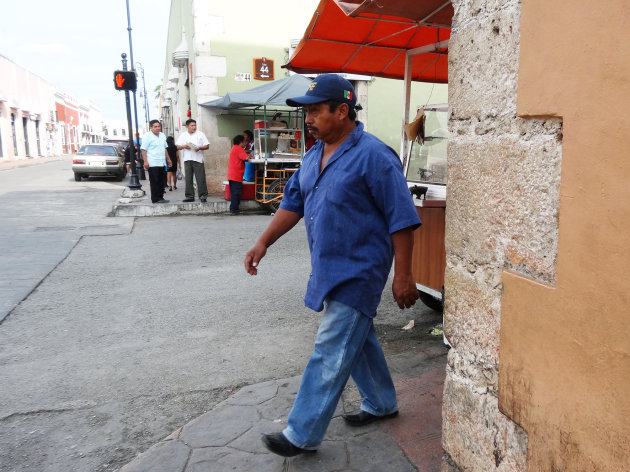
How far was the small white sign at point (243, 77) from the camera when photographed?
44.1 ft

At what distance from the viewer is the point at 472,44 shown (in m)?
1.80

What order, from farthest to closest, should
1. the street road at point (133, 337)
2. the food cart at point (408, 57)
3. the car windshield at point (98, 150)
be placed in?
the car windshield at point (98, 150) < the food cart at point (408, 57) < the street road at point (133, 337)

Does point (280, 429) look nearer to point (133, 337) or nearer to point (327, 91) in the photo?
point (327, 91)

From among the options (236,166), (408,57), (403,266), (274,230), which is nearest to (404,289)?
(403,266)

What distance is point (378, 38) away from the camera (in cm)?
529

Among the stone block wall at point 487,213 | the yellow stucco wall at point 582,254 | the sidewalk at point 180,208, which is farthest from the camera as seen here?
the sidewalk at point 180,208

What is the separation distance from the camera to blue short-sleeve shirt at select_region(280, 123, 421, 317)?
224cm

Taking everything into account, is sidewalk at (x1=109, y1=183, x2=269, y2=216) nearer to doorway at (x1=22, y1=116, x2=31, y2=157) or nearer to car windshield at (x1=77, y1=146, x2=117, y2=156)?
car windshield at (x1=77, y1=146, x2=117, y2=156)

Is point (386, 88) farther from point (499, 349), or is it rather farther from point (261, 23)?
point (499, 349)

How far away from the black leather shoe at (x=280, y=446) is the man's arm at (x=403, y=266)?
83 centimetres

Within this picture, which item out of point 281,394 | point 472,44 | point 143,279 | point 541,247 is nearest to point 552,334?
point 541,247

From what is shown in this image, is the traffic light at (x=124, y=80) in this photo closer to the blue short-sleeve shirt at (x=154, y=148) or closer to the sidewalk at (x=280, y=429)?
the blue short-sleeve shirt at (x=154, y=148)

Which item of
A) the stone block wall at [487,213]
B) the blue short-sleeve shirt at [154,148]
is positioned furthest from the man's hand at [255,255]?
the blue short-sleeve shirt at [154,148]

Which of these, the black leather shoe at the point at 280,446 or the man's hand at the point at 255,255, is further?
the man's hand at the point at 255,255
